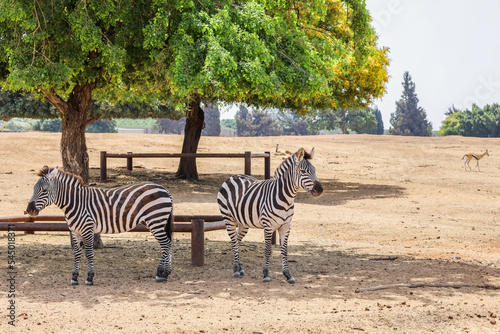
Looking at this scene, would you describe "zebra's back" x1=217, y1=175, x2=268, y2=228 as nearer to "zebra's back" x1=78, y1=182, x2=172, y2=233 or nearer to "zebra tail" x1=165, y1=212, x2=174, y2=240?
"zebra tail" x1=165, y1=212, x2=174, y2=240

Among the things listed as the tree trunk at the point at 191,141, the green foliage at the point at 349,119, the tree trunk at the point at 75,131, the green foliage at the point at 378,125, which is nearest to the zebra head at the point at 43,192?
the tree trunk at the point at 75,131

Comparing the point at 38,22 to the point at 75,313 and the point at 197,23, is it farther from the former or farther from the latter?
the point at 75,313

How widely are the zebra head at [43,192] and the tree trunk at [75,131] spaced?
3.81m

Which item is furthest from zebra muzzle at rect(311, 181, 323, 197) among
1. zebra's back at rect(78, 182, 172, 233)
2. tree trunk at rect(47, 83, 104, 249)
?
tree trunk at rect(47, 83, 104, 249)

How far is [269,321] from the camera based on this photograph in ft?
26.1

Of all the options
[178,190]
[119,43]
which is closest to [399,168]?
[178,190]

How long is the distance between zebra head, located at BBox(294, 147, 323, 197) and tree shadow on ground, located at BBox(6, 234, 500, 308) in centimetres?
161

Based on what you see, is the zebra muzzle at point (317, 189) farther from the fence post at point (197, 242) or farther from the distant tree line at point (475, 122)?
the distant tree line at point (475, 122)

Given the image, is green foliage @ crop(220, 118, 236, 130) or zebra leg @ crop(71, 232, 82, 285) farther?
green foliage @ crop(220, 118, 236, 130)

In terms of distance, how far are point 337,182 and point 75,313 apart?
24577 millimetres

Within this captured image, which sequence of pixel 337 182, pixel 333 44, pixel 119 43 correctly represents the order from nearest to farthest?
1. pixel 119 43
2. pixel 333 44
3. pixel 337 182

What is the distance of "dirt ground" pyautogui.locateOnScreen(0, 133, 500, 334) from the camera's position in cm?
796

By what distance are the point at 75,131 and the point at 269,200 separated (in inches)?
225

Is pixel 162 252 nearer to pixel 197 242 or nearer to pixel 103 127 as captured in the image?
pixel 197 242
